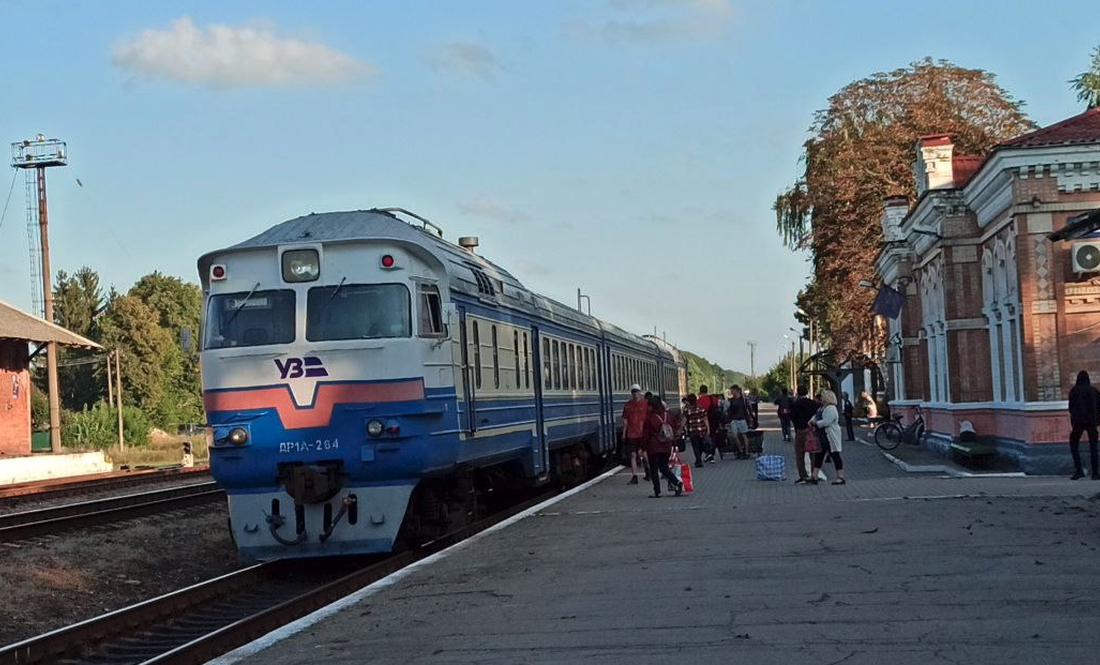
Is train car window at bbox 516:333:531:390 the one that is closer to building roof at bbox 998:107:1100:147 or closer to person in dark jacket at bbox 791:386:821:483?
person in dark jacket at bbox 791:386:821:483

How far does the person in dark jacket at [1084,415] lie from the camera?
19797 mm

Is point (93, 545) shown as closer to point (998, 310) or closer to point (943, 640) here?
point (943, 640)

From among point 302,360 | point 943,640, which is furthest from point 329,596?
point 943,640

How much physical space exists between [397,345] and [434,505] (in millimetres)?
2115

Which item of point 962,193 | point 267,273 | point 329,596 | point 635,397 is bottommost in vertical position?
point 329,596

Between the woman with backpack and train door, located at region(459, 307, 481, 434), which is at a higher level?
train door, located at region(459, 307, 481, 434)

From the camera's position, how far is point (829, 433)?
20.7 meters

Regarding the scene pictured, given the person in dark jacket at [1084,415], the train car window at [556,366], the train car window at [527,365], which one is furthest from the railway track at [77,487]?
the person in dark jacket at [1084,415]

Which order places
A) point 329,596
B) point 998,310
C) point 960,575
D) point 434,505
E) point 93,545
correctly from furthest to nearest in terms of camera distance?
point 998,310 < point 93,545 < point 434,505 < point 329,596 < point 960,575

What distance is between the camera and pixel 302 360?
1403cm

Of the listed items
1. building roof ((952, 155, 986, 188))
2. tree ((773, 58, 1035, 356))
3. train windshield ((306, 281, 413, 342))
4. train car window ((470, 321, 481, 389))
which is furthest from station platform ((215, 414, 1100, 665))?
tree ((773, 58, 1035, 356))

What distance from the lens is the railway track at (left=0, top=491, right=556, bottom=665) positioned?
1034 centimetres

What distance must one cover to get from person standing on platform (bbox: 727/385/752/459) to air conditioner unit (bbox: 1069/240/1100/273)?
9972 mm

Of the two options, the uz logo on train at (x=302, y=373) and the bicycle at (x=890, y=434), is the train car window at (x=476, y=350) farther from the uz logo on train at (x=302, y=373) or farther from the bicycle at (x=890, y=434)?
the bicycle at (x=890, y=434)
